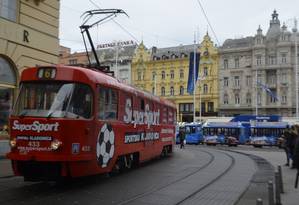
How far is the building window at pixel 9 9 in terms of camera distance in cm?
1922

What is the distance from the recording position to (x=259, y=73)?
255 ft

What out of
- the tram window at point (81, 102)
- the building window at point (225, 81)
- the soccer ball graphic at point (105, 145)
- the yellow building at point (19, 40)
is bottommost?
the soccer ball graphic at point (105, 145)

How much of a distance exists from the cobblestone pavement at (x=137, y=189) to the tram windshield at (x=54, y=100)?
74.5 inches

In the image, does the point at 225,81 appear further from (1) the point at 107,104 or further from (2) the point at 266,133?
(1) the point at 107,104

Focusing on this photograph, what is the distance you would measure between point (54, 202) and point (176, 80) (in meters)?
77.8

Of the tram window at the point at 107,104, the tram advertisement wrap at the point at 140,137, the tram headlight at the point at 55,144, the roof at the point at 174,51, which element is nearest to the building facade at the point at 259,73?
the roof at the point at 174,51

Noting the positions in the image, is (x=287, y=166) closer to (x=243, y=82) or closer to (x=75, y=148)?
(x=75, y=148)

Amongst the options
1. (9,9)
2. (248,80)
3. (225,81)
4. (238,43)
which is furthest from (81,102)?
(238,43)

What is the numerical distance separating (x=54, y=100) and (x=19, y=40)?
943 cm

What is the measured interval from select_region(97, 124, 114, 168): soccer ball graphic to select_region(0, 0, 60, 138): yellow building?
7.86 m

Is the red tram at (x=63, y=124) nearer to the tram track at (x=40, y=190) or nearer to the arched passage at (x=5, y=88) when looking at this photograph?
the tram track at (x=40, y=190)

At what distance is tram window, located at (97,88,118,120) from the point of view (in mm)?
12663

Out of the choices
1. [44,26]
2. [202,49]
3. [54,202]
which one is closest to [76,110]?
[54,202]

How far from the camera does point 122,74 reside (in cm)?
9281
